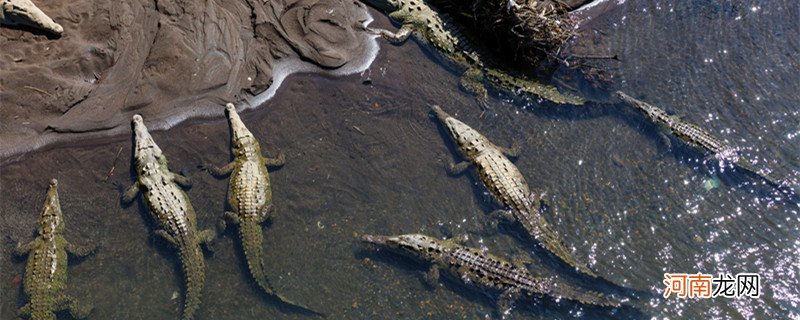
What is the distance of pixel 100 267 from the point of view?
7.12 meters

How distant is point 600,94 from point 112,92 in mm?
7097

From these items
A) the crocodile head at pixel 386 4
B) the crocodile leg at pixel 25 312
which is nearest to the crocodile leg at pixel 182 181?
the crocodile leg at pixel 25 312

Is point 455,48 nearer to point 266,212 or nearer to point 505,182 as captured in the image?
point 505,182

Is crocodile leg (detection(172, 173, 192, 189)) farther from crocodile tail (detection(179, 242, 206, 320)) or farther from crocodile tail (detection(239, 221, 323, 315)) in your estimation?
crocodile tail (detection(239, 221, 323, 315))

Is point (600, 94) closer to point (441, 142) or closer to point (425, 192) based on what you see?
point (441, 142)

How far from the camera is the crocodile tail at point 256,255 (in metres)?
6.95

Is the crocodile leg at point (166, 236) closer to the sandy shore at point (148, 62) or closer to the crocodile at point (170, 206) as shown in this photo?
the crocodile at point (170, 206)

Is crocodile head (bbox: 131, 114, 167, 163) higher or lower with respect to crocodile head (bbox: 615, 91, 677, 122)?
lower

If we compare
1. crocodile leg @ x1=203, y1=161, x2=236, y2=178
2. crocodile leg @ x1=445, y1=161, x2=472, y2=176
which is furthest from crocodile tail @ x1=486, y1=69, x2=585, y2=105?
crocodile leg @ x1=203, y1=161, x2=236, y2=178

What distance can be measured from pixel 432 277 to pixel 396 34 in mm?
4110

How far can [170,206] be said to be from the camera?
24.2 ft

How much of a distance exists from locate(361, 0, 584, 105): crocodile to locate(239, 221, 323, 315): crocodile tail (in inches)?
150

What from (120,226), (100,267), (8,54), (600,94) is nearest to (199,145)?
(120,226)

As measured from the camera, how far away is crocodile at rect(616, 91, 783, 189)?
816cm
